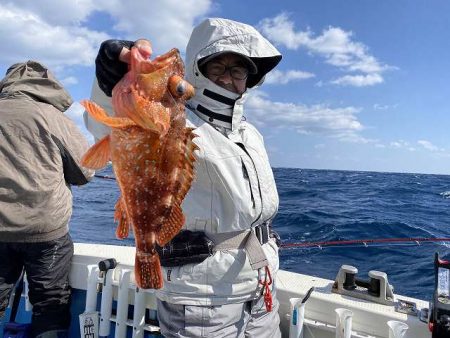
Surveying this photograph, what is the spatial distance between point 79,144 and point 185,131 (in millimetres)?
2197

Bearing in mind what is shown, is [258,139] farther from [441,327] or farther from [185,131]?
[441,327]

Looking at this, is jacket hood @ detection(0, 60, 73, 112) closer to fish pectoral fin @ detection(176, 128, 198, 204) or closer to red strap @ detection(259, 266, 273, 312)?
fish pectoral fin @ detection(176, 128, 198, 204)

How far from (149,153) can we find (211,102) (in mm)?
1030

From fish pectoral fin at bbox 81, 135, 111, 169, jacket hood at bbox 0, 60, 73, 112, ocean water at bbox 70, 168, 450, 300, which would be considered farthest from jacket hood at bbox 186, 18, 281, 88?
ocean water at bbox 70, 168, 450, 300

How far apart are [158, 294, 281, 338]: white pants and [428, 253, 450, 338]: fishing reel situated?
125 centimetres

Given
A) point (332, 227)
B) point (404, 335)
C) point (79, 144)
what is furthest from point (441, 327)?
point (332, 227)

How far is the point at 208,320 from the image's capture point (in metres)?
Result: 2.23

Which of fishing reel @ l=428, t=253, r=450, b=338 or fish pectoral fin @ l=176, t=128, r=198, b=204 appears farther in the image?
fishing reel @ l=428, t=253, r=450, b=338

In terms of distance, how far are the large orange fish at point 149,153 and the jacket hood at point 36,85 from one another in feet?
7.28

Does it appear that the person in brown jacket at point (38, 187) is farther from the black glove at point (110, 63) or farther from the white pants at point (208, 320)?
the black glove at point (110, 63)

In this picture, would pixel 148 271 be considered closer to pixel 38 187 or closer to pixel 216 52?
pixel 216 52

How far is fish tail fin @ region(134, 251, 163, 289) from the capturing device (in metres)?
1.66

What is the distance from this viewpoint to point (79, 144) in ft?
11.5

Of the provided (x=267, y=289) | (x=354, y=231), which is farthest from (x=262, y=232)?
(x=354, y=231)
